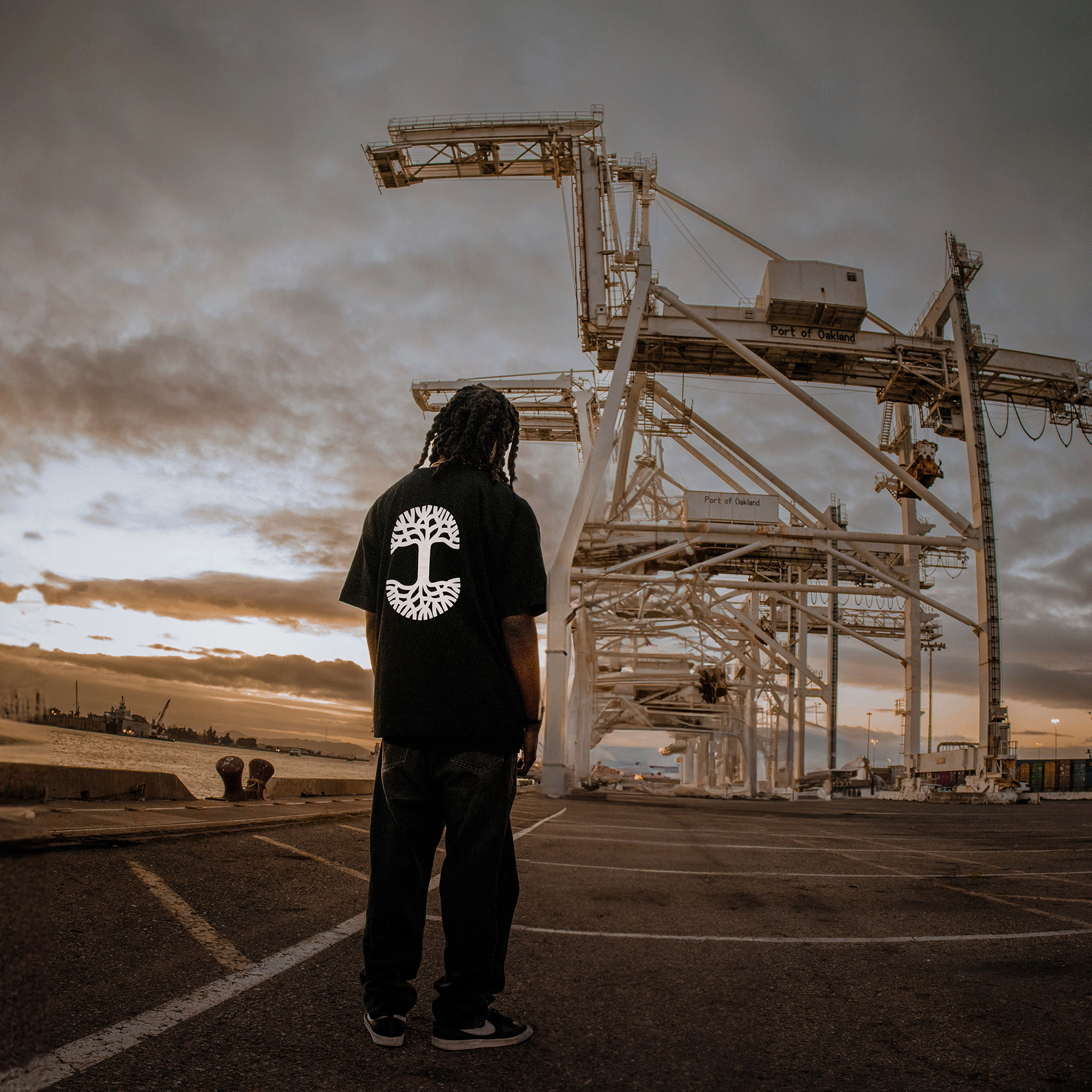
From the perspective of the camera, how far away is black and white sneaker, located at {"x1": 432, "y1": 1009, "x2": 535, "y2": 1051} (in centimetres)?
205

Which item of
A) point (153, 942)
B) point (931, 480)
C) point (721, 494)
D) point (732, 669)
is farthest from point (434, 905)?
point (732, 669)

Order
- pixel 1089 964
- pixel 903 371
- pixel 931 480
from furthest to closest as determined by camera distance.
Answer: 1. pixel 931 480
2. pixel 903 371
3. pixel 1089 964

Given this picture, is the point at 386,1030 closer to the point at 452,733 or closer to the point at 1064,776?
the point at 452,733

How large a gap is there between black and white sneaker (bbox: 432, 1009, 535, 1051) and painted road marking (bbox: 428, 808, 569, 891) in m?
1.66

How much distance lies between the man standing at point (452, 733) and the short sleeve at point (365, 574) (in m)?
0.05

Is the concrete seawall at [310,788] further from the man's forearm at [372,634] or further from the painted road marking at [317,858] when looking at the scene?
the man's forearm at [372,634]

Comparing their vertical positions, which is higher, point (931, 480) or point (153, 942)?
point (931, 480)

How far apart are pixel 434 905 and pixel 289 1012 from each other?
6.05 ft

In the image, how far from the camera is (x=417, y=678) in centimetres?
233

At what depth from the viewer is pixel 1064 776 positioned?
3794cm

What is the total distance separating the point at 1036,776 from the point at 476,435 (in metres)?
44.3

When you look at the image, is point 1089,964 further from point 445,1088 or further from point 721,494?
point 721,494

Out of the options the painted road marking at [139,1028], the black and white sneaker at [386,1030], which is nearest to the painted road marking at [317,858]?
the painted road marking at [139,1028]

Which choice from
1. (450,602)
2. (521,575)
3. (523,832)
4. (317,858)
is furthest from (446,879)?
(523,832)
